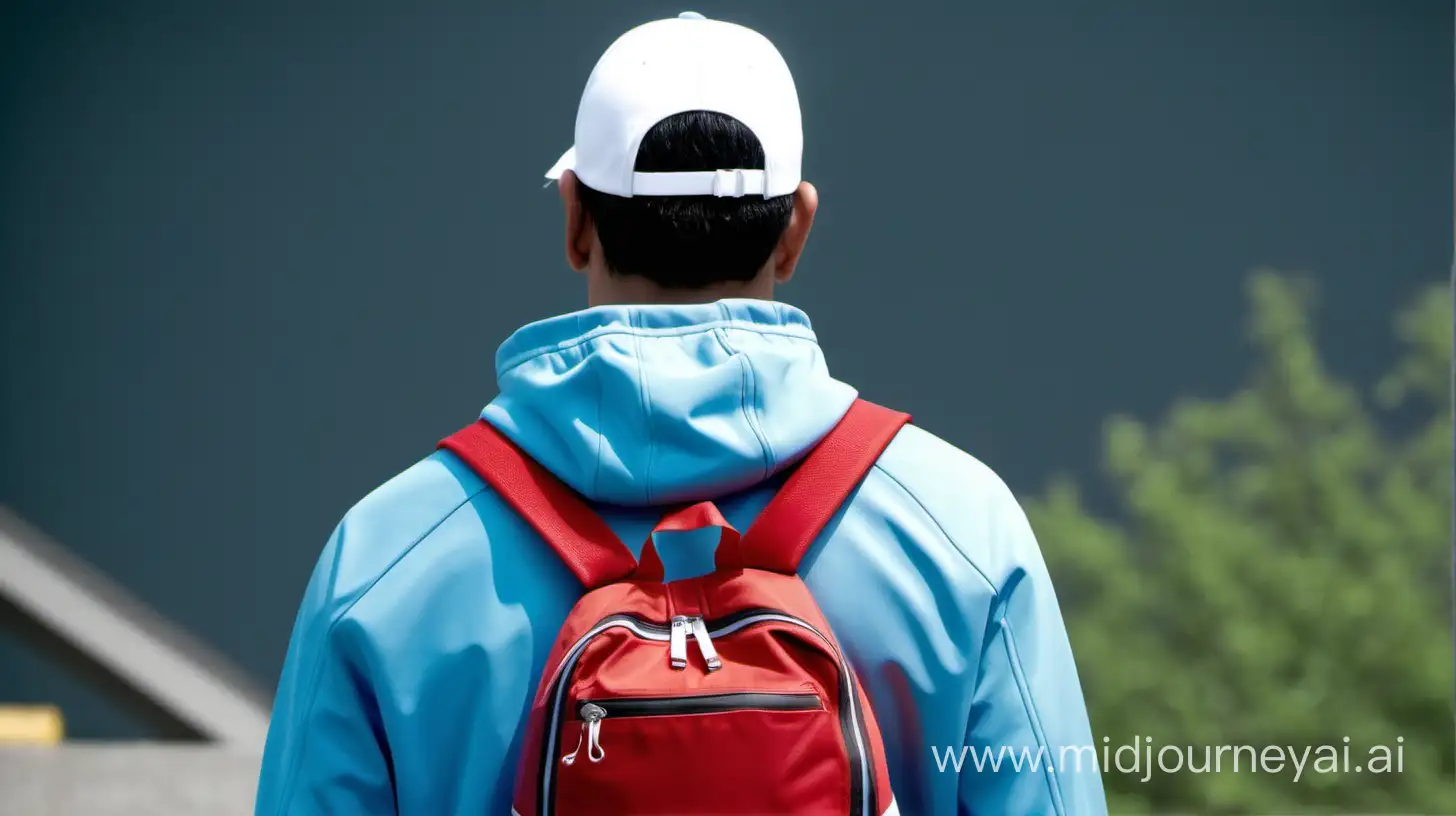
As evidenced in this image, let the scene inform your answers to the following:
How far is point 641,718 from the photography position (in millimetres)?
1128

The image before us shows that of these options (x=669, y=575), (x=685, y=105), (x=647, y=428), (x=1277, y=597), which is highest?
(x=685, y=105)

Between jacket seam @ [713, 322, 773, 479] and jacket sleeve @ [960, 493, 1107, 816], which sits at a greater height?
jacket seam @ [713, 322, 773, 479]

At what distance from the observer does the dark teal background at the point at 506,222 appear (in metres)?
6.86

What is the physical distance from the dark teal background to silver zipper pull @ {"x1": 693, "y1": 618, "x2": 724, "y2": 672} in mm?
5744

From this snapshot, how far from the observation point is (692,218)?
123 centimetres

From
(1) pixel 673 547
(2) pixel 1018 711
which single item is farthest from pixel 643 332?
(2) pixel 1018 711

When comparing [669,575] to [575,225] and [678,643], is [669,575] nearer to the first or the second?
[678,643]

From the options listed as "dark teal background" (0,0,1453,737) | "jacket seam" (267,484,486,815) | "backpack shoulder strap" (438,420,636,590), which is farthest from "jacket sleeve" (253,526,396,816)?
"dark teal background" (0,0,1453,737)

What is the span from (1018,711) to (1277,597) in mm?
5143

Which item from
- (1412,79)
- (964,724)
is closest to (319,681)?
(964,724)

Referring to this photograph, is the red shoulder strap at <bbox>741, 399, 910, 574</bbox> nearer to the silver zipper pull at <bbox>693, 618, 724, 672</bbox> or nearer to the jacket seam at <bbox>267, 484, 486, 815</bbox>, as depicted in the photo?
the silver zipper pull at <bbox>693, 618, 724, 672</bbox>

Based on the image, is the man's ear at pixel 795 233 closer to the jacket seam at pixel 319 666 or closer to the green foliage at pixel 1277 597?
the jacket seam at pixel 319 666

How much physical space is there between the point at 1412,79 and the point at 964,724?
22.8ft

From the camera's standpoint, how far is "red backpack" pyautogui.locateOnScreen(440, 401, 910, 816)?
1.12m
